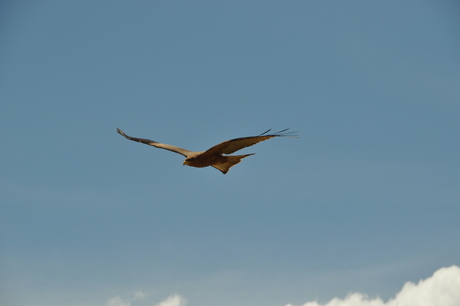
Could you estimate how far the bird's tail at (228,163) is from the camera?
16641 millimetres

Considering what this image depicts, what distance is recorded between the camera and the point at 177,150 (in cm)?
1842

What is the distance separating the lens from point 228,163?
55.1ft

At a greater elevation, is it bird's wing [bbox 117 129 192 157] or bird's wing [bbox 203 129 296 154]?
bird's wing [bbox 117 129 192 157]

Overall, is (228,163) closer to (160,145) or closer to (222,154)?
(222,154)

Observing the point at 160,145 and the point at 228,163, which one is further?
the point at 160,145

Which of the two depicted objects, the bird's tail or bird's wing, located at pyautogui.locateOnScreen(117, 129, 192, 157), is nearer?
the bird's tail

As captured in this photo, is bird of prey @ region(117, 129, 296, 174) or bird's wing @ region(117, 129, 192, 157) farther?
bird's wing @ region(117, 129, 192, 157)

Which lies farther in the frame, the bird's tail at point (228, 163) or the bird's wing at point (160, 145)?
the bird's wing at point (160, 145)

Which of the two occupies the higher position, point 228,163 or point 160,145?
point 160,145

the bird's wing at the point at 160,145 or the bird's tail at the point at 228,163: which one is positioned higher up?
the bird's wing at the point at 160,145

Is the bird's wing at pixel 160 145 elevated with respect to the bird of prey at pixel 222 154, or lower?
elevated

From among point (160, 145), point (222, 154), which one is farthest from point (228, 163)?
point (160, 145)

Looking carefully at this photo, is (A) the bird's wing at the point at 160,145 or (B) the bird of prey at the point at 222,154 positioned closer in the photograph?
(B) the bird of prey at the point at 222,154

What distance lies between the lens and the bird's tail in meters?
16.6
